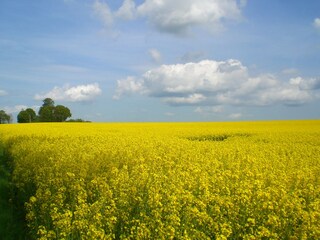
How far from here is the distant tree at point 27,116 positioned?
95312 millimetres

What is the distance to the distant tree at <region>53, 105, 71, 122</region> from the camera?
306 feet

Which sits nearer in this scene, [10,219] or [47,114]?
[10,219]

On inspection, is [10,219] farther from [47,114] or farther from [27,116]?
[27,116]

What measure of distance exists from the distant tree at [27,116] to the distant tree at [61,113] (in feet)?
20.3

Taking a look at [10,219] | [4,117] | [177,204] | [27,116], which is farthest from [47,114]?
[177,204]

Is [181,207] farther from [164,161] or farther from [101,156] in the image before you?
[101,156]

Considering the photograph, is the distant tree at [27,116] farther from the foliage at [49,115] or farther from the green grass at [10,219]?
the green grass at [10,219]

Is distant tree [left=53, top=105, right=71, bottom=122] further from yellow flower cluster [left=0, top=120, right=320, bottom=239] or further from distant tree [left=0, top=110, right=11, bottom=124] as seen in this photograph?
yellow flower cluster [left=0, top=120, right=320, bottom=239]

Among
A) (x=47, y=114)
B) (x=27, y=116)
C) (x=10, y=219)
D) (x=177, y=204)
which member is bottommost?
(x=10, y=219)

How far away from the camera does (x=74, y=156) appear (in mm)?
11781

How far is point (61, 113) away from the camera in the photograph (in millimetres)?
93500

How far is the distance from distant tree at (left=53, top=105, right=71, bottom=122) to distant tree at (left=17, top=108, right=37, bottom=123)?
618 centimetres

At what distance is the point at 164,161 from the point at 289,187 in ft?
10.3

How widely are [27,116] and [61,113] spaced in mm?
9213
